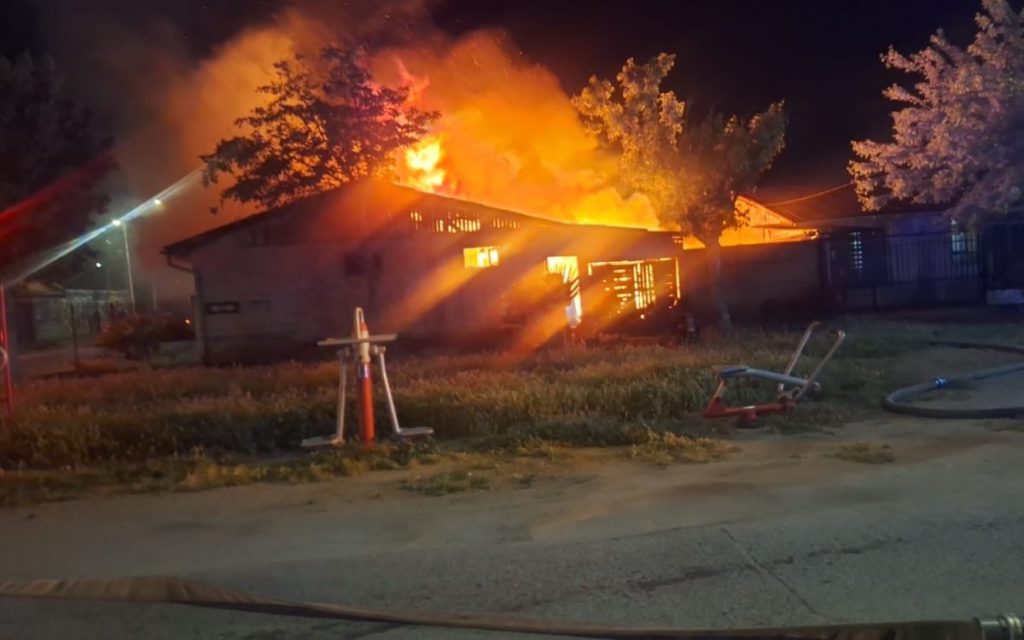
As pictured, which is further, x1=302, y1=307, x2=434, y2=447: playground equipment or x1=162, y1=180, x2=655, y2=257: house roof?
x1=162, y1=180, x2=655, y2=257: house roof

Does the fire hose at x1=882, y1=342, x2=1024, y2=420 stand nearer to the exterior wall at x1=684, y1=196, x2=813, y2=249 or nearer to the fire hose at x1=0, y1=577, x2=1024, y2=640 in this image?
the fire hose at x1=0, y1=577, x2=1024, y2=640

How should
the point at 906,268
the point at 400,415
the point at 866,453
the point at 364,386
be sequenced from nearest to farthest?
the point at 866,453 < the point at 364,386 < the point at 400,415 < the point at 906,268

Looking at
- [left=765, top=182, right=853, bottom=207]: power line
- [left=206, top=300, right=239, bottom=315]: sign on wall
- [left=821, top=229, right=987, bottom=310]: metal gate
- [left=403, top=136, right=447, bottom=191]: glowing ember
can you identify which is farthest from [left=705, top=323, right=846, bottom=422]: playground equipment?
[left=403, top=136, right=447, bottom=191]: glowing ember

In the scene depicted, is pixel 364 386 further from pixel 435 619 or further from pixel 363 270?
pixel 363 270

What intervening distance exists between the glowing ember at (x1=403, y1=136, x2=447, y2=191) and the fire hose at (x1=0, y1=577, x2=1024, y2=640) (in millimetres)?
23917

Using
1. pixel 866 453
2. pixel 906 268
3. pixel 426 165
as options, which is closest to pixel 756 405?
pixel 866 453

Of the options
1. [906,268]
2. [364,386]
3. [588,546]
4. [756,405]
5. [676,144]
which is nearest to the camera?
[588,546]

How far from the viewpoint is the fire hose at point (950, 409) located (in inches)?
380

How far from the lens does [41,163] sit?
2725 cm

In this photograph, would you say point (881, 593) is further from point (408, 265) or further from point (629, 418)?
point (408, 265)

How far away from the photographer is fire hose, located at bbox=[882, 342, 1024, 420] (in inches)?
380

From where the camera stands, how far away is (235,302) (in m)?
20.7

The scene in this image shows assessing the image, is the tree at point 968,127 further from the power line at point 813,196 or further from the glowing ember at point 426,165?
the glowing ember at point 426,165

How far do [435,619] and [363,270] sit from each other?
16592mm
